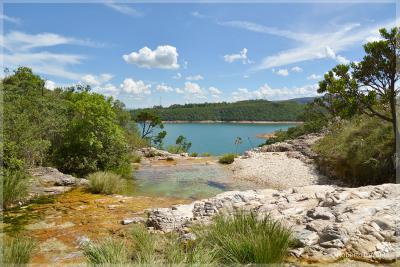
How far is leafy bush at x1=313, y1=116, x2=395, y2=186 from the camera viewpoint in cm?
1318

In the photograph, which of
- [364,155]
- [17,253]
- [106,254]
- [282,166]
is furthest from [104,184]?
[282,166]

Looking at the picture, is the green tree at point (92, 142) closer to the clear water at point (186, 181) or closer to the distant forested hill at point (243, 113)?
the clear water at point (186, 181)

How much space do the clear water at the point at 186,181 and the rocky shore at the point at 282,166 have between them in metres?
1.02

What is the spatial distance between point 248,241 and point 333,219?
230 cm

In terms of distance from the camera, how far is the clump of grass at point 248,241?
189 inches

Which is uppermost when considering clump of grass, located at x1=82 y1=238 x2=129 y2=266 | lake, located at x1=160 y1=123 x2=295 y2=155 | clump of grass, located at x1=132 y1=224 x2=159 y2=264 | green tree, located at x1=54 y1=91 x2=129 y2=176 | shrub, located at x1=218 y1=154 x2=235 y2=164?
green tree, located at x1=54 y1=91 x2=129 y2=176

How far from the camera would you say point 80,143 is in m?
16.1

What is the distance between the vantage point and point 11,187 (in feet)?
32.8

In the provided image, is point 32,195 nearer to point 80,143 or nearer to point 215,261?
point 80,143

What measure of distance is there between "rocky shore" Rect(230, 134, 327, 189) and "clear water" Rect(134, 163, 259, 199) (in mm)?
1017

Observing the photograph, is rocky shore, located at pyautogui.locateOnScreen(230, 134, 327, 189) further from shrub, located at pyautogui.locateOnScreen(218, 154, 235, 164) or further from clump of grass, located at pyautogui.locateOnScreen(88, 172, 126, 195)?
clump of grass, located at pyautogui.locateOnScreen(88, 172, 126, 195)

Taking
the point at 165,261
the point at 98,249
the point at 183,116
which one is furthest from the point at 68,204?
the point at 183,116

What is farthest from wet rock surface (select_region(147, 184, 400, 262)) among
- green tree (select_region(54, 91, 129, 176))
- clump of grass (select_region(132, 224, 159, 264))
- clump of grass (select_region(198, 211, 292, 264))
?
green tree (select_region(54, 91, 129, 176))

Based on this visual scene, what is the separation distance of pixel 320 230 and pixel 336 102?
23.0ft
